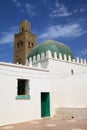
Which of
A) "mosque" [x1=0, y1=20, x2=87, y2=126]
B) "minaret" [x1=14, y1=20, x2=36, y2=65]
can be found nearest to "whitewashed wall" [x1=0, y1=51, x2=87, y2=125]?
"mosque" [x1=0, y1=20, x2=87, y2=126]

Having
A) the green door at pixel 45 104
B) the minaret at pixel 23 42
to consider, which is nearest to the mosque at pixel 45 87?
the green door at pixel 45 104

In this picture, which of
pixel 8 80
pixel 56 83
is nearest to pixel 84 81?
pixel 56 83

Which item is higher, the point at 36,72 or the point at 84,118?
the point at 36,72

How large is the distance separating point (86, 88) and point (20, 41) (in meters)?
26.1

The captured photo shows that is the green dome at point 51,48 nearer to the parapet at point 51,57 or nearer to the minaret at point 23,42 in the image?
the parapet at point 51,57

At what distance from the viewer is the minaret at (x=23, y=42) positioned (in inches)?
1564

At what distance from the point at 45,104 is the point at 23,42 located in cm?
2702

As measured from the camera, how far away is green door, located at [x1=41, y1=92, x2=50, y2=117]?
50.6 ft

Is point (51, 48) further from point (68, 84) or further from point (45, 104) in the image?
point (45, 104)

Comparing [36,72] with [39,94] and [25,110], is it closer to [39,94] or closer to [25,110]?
[39,94]

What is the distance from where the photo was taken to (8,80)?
1275 cm

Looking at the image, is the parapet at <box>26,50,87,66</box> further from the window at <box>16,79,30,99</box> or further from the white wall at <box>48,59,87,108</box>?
the window at <box>16,79,30,99</box>

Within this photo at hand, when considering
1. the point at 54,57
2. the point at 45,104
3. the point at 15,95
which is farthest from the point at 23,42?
the point at 15,95

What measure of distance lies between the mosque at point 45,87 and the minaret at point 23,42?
2069cm
